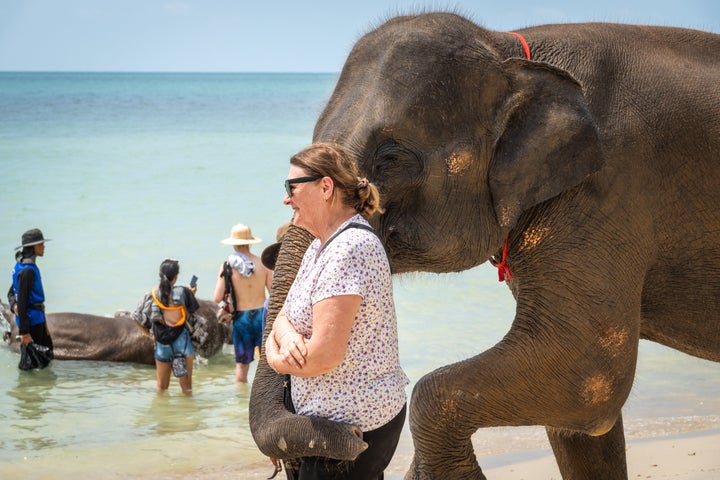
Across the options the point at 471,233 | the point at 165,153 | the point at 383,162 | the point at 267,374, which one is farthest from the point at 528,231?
the point at 165,153

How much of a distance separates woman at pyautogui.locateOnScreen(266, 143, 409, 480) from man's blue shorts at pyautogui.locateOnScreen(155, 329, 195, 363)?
732cm

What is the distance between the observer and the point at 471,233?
190 inches

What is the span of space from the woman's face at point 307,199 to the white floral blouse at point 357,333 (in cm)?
9

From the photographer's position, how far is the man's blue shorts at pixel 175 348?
1091cm

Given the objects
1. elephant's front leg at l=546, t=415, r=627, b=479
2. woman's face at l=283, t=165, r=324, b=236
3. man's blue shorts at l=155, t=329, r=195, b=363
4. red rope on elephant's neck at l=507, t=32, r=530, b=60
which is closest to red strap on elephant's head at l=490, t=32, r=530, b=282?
red rope on elephant's neck at l=507, t=32, r=530, b=60

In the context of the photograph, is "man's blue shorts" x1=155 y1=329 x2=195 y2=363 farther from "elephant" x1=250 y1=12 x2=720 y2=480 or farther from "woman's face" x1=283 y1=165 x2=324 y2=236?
"woman's face" x1=283 y1=165 x2=324 y2=236

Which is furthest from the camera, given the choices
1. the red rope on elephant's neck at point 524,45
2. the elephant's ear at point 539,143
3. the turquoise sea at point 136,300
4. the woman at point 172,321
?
the woman at point 172,321

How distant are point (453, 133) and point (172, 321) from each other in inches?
258

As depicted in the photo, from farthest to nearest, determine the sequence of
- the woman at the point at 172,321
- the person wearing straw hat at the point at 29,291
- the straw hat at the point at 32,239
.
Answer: the person wearing straw hat at the point at 29,291
the straw hat at the point at 32,239
the woman at the point at 172,321

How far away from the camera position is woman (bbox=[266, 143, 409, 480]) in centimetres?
349

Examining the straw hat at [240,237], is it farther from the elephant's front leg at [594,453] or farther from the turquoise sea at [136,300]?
the elephant's front leg at [594,453]

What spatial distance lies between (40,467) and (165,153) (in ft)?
141

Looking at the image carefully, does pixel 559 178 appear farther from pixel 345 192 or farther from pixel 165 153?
pixel 165 153

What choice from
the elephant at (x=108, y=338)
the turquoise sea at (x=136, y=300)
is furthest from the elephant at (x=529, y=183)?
the elephant at (x=108, y=338)
